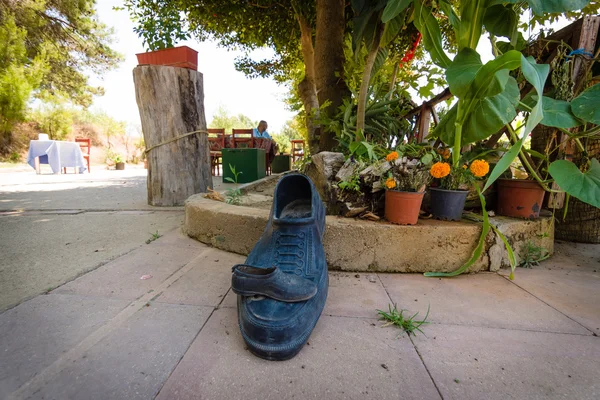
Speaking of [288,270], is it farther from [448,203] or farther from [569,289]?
[569,289]

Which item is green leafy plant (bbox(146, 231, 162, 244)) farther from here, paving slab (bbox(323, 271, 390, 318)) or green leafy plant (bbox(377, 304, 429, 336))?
green leafy plant (bbox(377, 304, 429, 336))

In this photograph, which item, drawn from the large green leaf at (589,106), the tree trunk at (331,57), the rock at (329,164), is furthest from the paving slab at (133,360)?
the tree trunk at (331,57)

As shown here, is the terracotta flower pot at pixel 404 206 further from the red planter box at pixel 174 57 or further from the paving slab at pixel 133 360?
the red planter box at pixel 174 57

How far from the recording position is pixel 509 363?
69cm

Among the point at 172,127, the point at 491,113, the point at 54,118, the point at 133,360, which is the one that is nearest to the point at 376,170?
the point at 491,113

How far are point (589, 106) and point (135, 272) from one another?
2.05 meters

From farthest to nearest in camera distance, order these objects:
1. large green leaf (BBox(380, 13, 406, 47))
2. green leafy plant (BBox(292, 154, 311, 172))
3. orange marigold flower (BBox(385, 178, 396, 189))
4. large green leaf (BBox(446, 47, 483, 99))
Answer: green leafy plant (BBox(292, 154, 311, 172)) → large green leaf (BBox(380, 13, 406, 47)) → orange marigold flower (BBox(385, 178, 396, 189)) → large green leaf (BBox(446, 47, 483, 99))

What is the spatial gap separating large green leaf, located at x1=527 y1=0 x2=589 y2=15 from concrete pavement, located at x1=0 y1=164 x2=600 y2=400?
1.11 m

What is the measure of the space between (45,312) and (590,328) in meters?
1.81

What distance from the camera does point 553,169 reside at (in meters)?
1.11

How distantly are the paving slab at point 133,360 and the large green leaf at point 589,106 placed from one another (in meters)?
1.61

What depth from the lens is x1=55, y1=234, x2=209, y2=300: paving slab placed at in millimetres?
1032

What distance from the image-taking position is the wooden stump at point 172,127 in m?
2.48

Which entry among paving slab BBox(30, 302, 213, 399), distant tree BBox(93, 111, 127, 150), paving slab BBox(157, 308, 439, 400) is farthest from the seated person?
distant tree BBox(93, 111, 127, 150)
